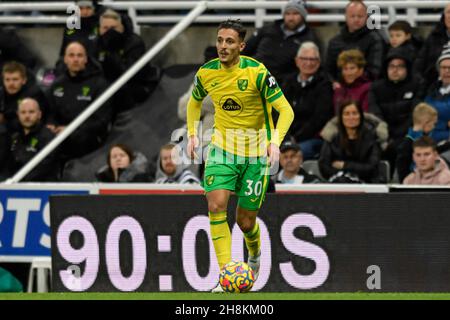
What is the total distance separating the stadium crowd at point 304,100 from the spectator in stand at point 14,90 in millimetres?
12

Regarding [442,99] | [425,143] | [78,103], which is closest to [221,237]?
[425,143]

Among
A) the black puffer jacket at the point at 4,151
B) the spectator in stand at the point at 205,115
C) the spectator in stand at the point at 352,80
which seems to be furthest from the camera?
the black puffer jacket at the point at 4,151

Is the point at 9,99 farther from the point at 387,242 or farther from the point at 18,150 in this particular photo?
the point at 387,242

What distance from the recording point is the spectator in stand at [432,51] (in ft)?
50.1

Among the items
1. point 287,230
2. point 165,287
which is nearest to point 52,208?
point 165,287

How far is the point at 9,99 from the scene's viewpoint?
55.7ft

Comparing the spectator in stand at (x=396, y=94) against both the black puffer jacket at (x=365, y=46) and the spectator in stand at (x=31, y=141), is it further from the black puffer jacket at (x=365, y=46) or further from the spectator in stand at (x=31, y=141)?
the spectator in stand at (x=31, y=141)

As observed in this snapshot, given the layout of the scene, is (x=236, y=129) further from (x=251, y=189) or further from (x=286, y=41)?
(x=286, y=41)

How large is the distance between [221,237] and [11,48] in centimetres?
690

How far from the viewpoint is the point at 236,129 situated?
39.1 ft

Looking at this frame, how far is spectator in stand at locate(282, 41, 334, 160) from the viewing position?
15430mm

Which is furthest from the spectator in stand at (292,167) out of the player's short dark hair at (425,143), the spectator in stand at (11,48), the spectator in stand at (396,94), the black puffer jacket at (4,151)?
the spectator in stand at (11,48)

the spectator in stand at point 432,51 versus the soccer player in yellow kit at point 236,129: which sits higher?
the spectator in stand at point 432,51

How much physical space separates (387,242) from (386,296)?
170cm
